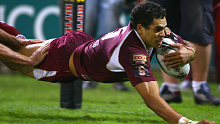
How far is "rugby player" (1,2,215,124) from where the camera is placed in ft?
9.63

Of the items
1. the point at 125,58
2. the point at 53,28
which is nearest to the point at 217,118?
the point at 125,58

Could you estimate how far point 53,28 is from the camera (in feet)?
25.1

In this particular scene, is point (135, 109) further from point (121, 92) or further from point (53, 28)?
point (53, 28)

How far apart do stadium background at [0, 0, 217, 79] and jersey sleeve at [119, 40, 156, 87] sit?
4.70m

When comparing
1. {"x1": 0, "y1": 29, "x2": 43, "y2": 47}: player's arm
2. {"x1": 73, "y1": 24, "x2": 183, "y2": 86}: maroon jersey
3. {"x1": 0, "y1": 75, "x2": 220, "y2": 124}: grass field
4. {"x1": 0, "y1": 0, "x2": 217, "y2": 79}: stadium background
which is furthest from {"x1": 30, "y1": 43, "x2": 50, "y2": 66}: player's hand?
{"x1": 0, "y1": 0, "x2": 217, "y2": 79}: stadium background

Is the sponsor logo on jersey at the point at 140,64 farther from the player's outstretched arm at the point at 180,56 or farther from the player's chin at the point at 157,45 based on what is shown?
the player's outstretched arm at the point at 180,56

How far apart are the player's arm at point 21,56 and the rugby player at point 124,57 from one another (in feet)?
0.19

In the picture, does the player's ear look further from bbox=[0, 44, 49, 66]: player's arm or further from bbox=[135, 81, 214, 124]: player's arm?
bbox=[0, 44, 49, 66]: player's arm

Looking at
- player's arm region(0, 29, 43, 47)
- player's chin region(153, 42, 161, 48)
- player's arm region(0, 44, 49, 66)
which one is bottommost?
player's arm region(0, 44, 49, 66)

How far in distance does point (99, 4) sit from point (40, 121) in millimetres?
3127

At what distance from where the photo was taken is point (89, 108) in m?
4.15

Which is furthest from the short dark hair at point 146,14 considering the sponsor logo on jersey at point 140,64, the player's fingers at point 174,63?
the player's fingers at point 174,63

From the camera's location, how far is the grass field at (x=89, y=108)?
338 centimetres

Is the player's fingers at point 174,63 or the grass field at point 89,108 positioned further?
the grass field at point 89,108
